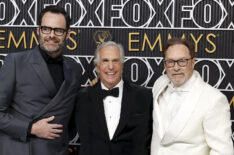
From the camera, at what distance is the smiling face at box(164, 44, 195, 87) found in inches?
84.2

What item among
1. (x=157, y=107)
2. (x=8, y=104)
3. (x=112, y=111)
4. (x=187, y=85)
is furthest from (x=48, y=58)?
(x=187, y=85)

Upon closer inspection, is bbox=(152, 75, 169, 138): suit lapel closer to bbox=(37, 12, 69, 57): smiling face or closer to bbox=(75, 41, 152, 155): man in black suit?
bbox=(75, 41, 152, 155): man in black suit

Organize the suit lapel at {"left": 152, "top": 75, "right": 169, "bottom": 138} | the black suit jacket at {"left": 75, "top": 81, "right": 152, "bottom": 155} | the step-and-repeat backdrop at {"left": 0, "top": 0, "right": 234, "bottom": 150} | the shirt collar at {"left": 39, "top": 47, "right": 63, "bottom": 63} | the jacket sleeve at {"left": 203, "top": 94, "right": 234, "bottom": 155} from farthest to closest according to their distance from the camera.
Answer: the step-and-repeat backdrop at {"left": 0, "top": 0, "right": 234, "bottom": 150}, the shirt collar at {"left": 39, "top": 47, "right": 63, "bottom": 63}, the black suit jacket at {"left": 75, "top": 81, "right": 152, "bottom": 155}, the suit lapel at {"left": 152, "top": 75, "right": 169, "bottom": 138}, the jacket sleeve at {"left": 203, "top": 94, "right": 234, "bottom": 155}

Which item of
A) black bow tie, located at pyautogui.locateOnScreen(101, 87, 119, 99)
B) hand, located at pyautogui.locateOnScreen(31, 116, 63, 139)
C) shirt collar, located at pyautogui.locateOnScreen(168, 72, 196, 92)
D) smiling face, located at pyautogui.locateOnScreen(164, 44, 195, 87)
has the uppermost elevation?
smiling face, located at pyautogui.locateOnScreen(164, 44, 195, 87)

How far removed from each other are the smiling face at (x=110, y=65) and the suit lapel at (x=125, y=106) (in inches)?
3.9

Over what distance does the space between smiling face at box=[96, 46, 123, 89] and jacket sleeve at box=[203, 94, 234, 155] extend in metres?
0.68

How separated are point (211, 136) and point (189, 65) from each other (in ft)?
1.53

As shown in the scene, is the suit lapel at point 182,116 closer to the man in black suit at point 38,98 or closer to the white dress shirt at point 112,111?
the white dress shirt at point 112,111

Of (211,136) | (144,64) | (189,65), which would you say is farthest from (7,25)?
(211,136)


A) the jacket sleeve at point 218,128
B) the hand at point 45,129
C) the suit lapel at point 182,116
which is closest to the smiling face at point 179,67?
the suit lapel at point 182,116

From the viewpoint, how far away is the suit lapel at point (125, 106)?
2242 millimetres

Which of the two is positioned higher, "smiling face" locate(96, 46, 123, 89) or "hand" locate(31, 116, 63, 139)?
"smiling face" locate(96, 46, 123, 89)

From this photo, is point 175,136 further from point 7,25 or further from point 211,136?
point 7,25

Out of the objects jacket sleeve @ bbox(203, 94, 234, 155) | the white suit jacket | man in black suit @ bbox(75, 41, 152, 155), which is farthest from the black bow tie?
jacket sleeve @ bbox(203, 94, 234, 155)
